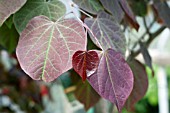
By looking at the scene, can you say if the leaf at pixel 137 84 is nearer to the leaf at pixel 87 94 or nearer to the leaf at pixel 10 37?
the leaf at pixel 87 94

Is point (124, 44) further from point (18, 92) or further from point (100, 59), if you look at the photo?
point (18, 92)

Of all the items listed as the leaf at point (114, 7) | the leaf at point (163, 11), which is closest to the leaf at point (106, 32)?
the leaf at point (114, 7)

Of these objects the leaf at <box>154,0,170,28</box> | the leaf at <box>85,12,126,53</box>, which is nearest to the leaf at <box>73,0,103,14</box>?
the leaf at <box>85,12,126,53</box>

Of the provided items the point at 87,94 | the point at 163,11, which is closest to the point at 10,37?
the point at 87,94

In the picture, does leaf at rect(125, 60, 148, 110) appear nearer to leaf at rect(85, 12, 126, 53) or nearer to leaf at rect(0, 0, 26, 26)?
leaf at rect(85, 12, 126, 53)

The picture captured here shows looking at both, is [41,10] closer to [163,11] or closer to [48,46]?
[48,46]

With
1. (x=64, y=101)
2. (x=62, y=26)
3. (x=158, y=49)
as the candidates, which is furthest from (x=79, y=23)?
(x=158, y=49)

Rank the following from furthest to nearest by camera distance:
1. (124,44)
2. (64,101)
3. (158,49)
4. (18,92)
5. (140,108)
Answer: (140,108), (158,49), (18,92), (64,101), (124,44)

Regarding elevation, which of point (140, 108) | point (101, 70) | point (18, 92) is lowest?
point (140, 108)
